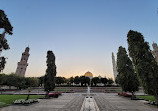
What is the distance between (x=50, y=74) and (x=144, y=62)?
17081 millimetres

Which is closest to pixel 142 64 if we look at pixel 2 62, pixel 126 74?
pixel 126 74

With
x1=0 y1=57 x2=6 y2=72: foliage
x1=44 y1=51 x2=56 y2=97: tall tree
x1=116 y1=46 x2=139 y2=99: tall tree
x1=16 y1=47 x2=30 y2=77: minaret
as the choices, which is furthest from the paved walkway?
x1=16 y1=47 x2=30 y2=77: minaret

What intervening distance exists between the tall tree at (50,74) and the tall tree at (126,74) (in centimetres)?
1402

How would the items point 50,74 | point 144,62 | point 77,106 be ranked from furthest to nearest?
point 50,74 → point 144,62 → point 77,106

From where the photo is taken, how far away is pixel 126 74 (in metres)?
18.7

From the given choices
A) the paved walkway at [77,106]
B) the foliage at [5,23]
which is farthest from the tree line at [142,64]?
the foliage at [5,23]

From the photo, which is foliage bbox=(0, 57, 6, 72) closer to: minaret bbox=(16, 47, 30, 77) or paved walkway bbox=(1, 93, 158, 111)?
paved walkway bbox=(1, 93, 158, 111)

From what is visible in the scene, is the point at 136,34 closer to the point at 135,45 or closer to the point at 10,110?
the point at 135,45

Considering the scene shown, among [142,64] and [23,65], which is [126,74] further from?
[23,65]

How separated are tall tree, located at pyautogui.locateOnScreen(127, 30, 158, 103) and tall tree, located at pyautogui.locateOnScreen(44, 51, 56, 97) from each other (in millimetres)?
15588

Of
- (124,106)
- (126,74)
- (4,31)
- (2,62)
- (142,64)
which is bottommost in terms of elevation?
(124,106)

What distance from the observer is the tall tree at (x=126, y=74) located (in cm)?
1772

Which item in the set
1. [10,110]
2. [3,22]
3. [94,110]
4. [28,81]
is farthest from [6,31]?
[28,81]

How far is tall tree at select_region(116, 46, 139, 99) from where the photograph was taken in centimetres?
1772
